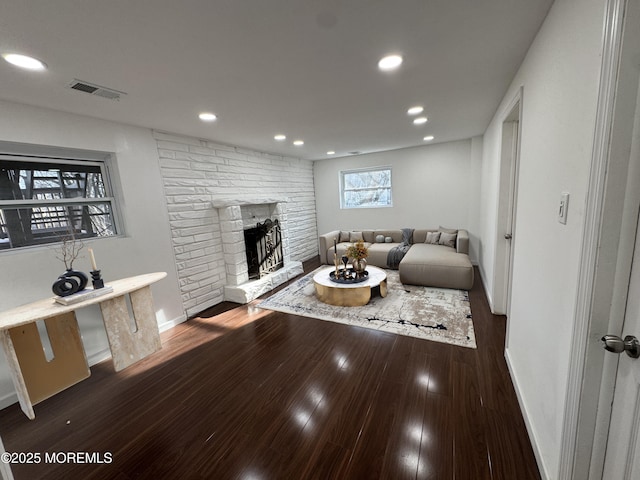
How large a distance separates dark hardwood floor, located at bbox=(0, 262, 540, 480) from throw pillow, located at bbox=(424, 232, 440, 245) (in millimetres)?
2158

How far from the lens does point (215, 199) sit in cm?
342

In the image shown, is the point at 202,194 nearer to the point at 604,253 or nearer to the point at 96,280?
the point at 96,280

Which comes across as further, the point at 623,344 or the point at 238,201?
the point at 238,201

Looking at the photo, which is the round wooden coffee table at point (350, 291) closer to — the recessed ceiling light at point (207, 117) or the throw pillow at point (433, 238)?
the throw pillow at point (433, 238)

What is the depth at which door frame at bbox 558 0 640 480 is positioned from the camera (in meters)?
0.74

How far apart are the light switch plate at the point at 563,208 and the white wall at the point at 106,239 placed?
297 centimetres

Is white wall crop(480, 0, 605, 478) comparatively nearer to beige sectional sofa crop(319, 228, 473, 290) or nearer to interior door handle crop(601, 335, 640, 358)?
interior door handle crop(601, 335, 640, 358)

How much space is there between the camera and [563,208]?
1061 mm

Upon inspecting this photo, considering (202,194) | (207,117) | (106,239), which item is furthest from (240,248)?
(207,117)

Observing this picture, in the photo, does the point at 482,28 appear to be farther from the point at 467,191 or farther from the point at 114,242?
the point at 467,191

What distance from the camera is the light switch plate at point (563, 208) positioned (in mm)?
1038

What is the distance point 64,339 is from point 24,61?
1.94 metres

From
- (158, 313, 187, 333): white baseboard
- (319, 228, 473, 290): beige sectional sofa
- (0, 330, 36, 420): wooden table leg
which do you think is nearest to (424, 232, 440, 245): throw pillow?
(319, 228, 473, 290): beige sectional sofa

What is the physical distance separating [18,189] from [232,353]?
2163 millimetres
